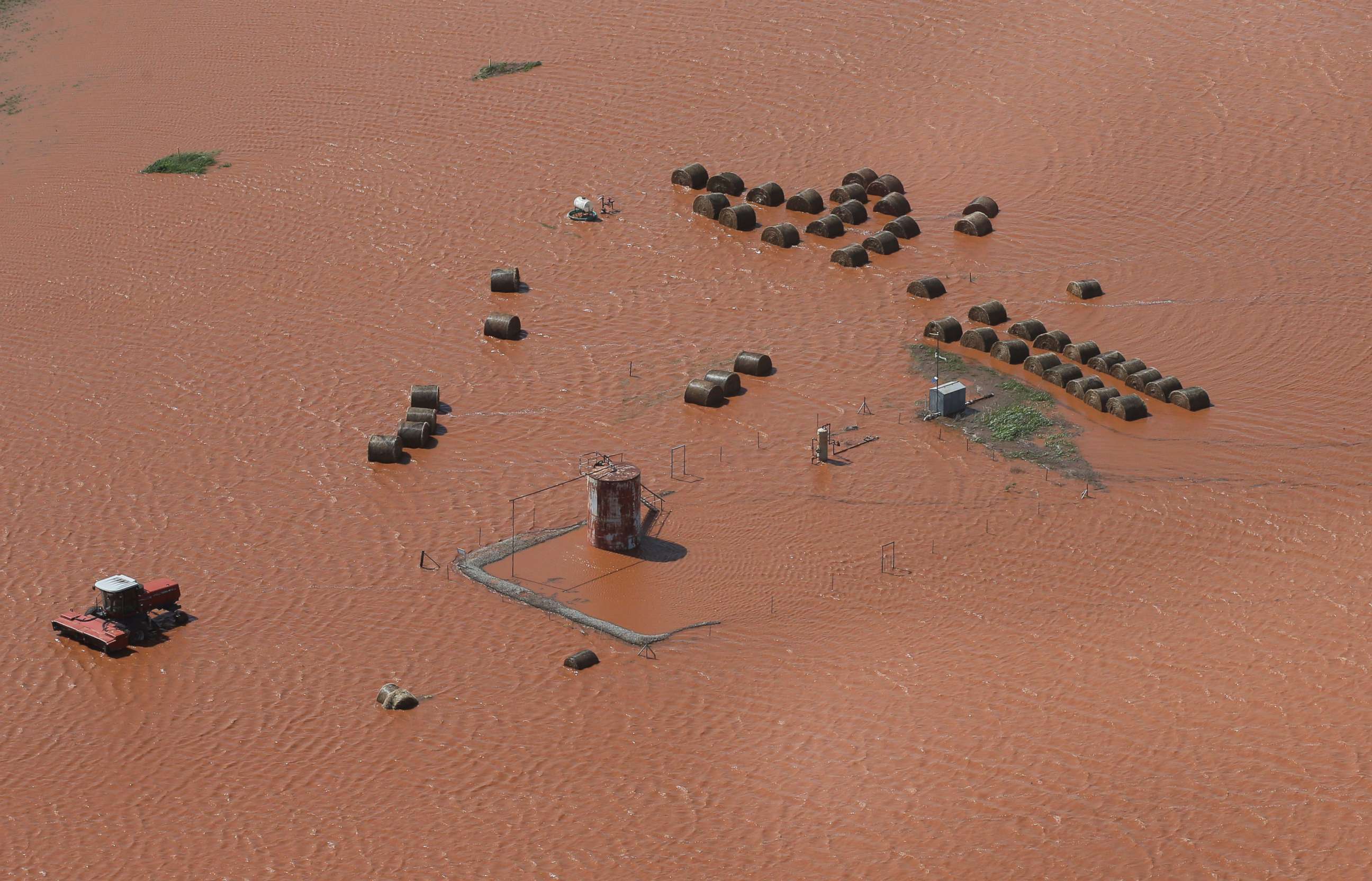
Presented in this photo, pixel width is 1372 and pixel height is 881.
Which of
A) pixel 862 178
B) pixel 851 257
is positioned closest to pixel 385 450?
pixel 851 257

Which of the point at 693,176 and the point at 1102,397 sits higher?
the point at 693,176

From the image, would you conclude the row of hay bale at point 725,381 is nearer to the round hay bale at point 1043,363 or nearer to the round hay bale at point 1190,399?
the round hay bale at point 1043,363

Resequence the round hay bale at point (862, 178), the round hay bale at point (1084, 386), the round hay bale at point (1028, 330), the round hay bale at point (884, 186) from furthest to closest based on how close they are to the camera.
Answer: the round hay bale at point (862, 178), the round hay bale at point (884, 186), the round hay bale at point (1028, 330), the round hay bale at point (1084, 386)

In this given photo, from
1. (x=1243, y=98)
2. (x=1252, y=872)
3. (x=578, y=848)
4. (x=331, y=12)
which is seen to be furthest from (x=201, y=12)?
(x=1252, y=872)

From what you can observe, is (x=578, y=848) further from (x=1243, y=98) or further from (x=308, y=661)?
(x=1243, y=98)

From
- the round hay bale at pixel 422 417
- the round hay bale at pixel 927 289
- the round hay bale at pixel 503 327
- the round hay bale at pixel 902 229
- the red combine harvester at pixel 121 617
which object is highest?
the round hay bale at pixel 902 229

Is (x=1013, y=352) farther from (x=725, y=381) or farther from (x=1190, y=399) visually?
(x=725, y=381)

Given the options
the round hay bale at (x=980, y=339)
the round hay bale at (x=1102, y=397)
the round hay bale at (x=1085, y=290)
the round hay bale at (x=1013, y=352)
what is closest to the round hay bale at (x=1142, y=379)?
the round hay bale at (x=1102, y=397)
